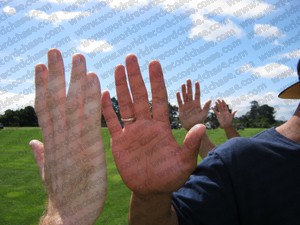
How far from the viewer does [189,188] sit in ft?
7.78

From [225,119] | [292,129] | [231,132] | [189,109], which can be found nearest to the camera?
[292,129]

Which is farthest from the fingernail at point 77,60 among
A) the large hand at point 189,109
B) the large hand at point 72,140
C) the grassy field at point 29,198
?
the grassy field at point 29,198

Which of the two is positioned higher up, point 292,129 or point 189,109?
point 189,109

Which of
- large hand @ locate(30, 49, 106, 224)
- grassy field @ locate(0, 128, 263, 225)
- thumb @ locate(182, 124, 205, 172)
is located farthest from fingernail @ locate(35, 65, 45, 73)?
grassy field @ locate(0, 128, 263, 225)

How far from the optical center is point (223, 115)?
513cm

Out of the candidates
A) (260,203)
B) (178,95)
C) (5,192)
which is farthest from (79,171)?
(5,192)

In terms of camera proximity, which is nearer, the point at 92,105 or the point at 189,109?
the point at 92,105

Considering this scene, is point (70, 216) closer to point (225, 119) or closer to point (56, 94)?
point (56, 94)

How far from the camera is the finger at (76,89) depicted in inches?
62.7

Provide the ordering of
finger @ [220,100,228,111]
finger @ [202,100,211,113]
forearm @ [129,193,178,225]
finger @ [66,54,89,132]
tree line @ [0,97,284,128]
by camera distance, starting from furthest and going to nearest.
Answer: tree line @ [0,97,284,128] < finger @ [220,100,228,111] < finger @ [202,100,211,113] < forearm @ [129,193,178,225] < finger @ [66,54,89,132]

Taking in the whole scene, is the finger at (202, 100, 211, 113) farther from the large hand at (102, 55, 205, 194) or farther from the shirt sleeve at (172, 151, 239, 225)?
the large hand at (102, 55, 205, 194)

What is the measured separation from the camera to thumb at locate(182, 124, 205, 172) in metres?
1.80

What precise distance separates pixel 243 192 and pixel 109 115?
93cm

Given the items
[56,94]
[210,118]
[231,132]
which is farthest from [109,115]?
[210,118]
